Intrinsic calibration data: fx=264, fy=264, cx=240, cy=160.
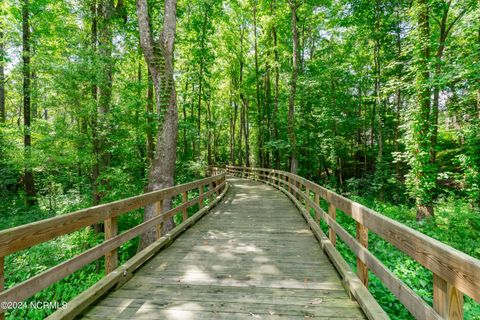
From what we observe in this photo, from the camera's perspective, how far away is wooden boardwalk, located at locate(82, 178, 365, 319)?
8.67ft

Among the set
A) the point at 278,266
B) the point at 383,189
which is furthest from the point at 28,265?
A: the point at 383,189

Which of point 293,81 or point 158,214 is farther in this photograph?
point 293,81

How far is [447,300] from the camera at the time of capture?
1575 mm

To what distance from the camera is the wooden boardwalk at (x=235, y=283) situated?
2.64 metres

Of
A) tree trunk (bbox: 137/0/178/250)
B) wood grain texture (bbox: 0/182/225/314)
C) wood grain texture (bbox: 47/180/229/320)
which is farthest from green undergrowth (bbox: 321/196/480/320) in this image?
tree trunk (bbox: 137/0/178/250)

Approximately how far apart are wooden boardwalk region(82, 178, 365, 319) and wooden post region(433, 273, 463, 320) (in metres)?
1.09

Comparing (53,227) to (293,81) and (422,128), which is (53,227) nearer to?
(422,128)

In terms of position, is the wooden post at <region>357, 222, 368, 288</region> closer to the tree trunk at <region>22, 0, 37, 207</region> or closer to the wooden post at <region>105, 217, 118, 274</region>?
the wooden post at <region>105, 217, 118, 274</region>

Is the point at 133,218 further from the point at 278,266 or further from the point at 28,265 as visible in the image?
the point at 278,266

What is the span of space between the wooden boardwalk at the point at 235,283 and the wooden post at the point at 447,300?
Answer: 42.7 inches

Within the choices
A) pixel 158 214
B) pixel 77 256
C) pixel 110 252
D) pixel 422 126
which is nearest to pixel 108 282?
pixel 110 252

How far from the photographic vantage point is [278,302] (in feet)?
9.23

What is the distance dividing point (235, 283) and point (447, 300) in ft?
7.36

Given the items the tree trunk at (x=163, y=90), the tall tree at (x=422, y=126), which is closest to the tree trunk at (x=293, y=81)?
the tall tree at (x=422, y=126)
